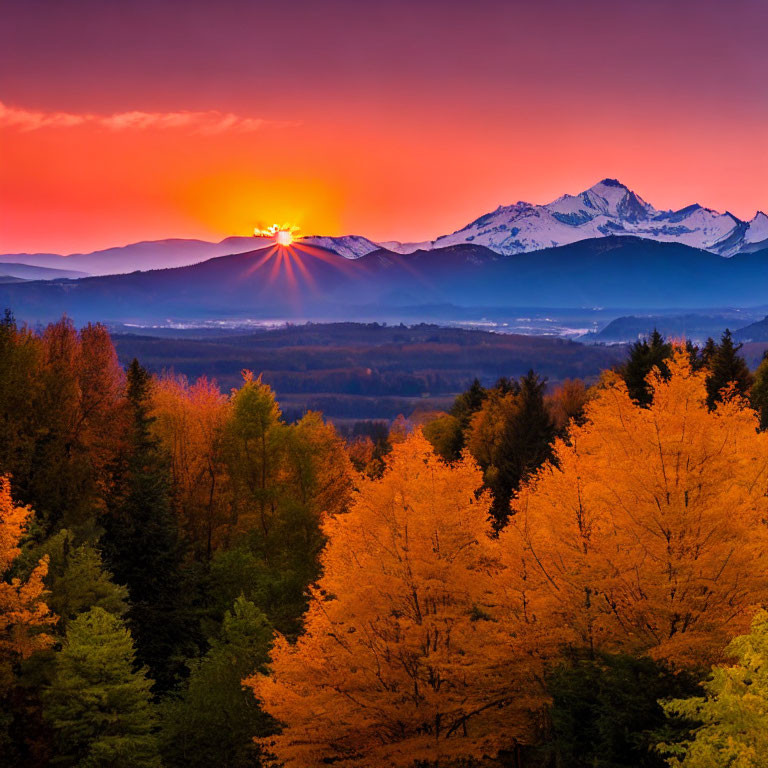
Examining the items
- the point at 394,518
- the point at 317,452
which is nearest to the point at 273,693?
the point at 394,518

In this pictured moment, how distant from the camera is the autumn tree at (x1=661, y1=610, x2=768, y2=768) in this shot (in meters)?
14.4

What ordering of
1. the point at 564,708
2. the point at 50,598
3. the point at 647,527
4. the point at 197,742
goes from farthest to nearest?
1. the point at 50,598
2. the point at 197,742
3. the point at 647,527
4. the point at 564,708

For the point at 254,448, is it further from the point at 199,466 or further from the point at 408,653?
the point at 408,653

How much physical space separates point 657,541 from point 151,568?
2782 cm

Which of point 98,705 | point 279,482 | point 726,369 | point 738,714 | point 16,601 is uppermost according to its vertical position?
point 726,369

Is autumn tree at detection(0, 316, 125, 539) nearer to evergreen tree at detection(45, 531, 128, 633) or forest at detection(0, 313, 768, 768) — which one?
evergreen tree at detection(45, 531, 128, 633)

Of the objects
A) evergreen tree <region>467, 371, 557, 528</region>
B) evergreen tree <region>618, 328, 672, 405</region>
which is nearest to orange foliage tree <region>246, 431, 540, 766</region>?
evergreen tree <region>467, 371, 557, 528</region>

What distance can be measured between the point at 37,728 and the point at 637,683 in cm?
2141

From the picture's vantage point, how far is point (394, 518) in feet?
78.7

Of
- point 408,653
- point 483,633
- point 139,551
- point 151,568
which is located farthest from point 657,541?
point 139,551

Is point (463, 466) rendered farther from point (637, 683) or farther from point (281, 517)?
point (281, 517)

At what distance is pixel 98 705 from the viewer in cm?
2892

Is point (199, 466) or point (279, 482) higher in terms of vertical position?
point (199, 466)

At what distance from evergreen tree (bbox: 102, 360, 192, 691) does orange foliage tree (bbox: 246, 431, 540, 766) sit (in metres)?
17.4
